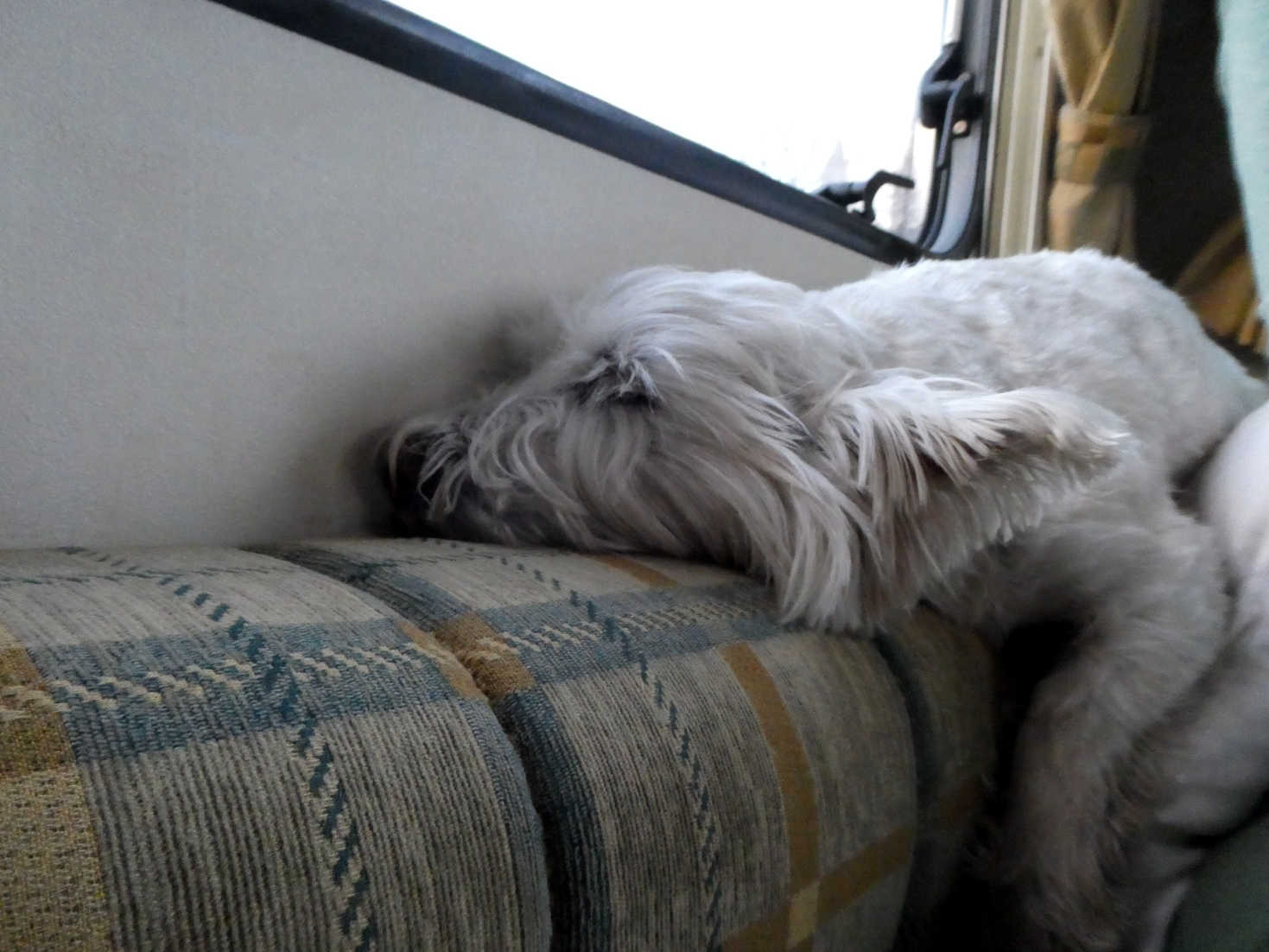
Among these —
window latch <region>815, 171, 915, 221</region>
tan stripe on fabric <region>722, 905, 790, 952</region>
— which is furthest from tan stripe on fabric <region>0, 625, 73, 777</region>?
window latch <region>815, 171, 915, 221</region>

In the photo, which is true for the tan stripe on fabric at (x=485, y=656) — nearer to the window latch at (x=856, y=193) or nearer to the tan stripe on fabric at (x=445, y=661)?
the tan stripe on fabric at (x=445, y=661)

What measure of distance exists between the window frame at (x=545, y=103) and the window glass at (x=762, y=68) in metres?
0.09

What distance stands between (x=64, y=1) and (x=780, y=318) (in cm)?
55

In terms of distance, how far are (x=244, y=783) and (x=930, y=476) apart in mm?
526

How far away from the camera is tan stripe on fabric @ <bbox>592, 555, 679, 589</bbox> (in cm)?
58

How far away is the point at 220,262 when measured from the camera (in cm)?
67

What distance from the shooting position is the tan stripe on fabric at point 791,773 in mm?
468

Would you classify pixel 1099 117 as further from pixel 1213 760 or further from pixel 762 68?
pixel 1213 760

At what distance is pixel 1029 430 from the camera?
62 centimetres

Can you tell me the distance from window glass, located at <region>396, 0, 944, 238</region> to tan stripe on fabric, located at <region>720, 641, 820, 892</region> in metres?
0.74

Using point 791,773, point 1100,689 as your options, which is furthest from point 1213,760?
point 791,773

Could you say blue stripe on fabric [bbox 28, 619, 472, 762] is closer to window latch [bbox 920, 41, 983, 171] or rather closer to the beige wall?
the beige wall

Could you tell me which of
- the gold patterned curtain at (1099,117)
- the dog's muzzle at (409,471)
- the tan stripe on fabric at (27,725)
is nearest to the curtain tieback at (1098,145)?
the gold patterned curtain at (1099,117)

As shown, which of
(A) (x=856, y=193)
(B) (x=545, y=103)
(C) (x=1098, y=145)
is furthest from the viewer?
(C) (x=1098, y=145)
